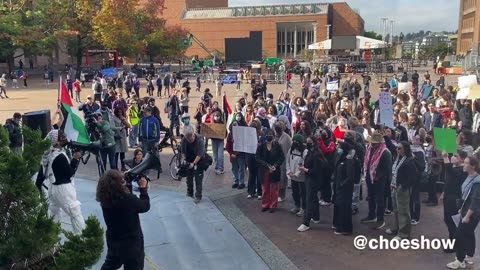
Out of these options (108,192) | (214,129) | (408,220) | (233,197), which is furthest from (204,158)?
(108,192)

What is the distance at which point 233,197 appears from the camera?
1031 centimetres

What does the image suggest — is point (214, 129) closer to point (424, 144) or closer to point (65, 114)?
point (65, 114)

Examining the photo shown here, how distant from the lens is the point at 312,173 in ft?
26.5

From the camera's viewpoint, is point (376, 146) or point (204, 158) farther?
point (204, 158)

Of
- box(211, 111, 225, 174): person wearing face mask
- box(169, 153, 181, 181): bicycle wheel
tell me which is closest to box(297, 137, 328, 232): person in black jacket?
box(211, 111, 225, 174): person wearing face mask

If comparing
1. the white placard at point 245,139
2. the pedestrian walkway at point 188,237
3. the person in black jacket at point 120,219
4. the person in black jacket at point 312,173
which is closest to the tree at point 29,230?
the person in black jacket at point 120,219

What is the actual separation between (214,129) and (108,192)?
6966mm

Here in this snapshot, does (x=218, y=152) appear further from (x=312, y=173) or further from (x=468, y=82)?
(x=468, y=82)

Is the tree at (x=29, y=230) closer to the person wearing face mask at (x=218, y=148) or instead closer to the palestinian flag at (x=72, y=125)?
the palestinian flag at (x=72, y=125)

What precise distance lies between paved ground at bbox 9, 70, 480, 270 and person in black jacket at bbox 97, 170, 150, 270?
2040 mm

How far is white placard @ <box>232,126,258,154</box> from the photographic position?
33.5 feet

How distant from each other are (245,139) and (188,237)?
2.92m

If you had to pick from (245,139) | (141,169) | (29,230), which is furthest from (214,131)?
(29,230)

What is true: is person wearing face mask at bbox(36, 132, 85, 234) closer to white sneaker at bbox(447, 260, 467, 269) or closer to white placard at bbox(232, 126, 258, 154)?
white placard at bbox(232, 126, 258, 154)
